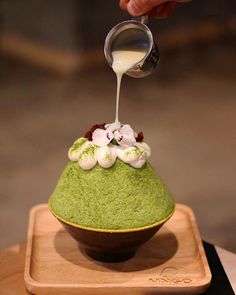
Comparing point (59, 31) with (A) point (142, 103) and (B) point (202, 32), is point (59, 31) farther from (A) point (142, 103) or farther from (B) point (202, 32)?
(B) point (202, 32)

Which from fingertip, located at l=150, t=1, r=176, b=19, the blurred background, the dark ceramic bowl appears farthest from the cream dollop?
the blurred background

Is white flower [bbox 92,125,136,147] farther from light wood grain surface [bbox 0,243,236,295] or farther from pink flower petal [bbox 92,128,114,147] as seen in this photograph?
light wood grain surface [bbox 0,243,236,295]

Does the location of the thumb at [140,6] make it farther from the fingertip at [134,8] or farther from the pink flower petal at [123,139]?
the pink flower petal at [123,139]

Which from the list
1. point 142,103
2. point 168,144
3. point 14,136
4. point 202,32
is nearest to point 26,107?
point 14,136

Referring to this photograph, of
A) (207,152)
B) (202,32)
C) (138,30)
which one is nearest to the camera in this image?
(138,30)

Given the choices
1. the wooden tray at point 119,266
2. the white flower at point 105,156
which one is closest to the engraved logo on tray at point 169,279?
the wooden tray at point 119,266

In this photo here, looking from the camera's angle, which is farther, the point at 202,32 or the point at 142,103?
the point at 202,32

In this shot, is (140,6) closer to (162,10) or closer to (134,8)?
(134,8)

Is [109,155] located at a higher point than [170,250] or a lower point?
higher
